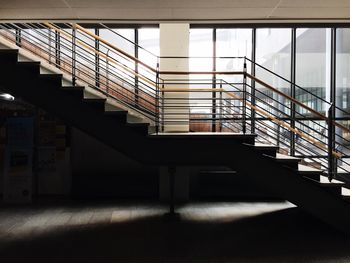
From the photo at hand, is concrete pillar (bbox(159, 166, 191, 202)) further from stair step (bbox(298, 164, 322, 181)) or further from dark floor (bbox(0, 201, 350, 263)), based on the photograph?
stair step (bbox(298, 164, 322, 181))

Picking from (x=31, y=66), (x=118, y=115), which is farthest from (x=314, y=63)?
(x=31, y=66)

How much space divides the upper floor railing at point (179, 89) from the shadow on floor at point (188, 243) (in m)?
0.96

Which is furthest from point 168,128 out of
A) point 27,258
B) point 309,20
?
point 27,258

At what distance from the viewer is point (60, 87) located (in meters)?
4.90

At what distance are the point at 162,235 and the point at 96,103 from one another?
1.97 meters

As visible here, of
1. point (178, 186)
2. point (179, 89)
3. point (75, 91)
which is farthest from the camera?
point (178, 186)

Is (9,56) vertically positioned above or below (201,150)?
above

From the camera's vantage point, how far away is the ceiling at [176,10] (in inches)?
191

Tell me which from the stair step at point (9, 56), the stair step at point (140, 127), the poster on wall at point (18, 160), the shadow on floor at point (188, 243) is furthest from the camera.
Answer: the poster on wall at point (18, 160)

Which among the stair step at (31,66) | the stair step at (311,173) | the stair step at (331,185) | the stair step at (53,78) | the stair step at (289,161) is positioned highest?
the stair step at (31,66)

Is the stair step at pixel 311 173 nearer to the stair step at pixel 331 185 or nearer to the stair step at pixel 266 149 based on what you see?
the stair step at pixel 331 185

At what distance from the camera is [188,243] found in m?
4.86

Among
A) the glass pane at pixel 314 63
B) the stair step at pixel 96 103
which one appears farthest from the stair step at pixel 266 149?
the glass pane at pixel 314 63

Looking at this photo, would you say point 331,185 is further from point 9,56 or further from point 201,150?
point 9,56
